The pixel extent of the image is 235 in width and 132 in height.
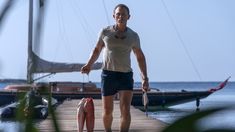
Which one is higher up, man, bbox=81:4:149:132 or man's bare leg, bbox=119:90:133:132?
man, bbox=81:4:149:132

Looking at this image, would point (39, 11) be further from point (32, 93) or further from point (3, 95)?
point (3, 95)

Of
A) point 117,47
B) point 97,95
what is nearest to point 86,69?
point 117,47

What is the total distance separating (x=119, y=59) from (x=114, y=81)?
0.88 feet

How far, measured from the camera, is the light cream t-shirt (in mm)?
6418

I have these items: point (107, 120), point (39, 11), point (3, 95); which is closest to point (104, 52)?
point (107, 120)

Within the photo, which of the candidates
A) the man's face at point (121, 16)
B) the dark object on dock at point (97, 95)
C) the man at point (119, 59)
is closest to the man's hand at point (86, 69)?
the man at point (119, 59)

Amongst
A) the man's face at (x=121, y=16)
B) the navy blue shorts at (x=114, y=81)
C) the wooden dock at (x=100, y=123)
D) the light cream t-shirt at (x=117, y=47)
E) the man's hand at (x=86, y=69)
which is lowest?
the wooden dock at (x=100, y=123)

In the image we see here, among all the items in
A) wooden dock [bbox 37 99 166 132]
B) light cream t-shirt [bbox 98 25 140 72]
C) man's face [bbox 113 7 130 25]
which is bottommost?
wooden dock [bbox 37 99 166 132]

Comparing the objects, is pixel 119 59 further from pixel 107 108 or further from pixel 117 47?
pixel 107 108

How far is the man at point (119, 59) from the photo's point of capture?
6422 mm

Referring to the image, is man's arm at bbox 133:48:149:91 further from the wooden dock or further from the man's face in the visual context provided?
the wooden dock

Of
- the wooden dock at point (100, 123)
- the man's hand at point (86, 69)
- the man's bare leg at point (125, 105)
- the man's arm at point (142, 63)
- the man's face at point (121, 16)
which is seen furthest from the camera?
the man's bare leg at point (125, 105)

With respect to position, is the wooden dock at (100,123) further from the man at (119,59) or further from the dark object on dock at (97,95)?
the dark object on dock at (97,95)

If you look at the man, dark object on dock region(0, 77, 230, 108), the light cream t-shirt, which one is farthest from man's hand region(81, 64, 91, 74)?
dark object on dock region(0, 77, 230, 108)
